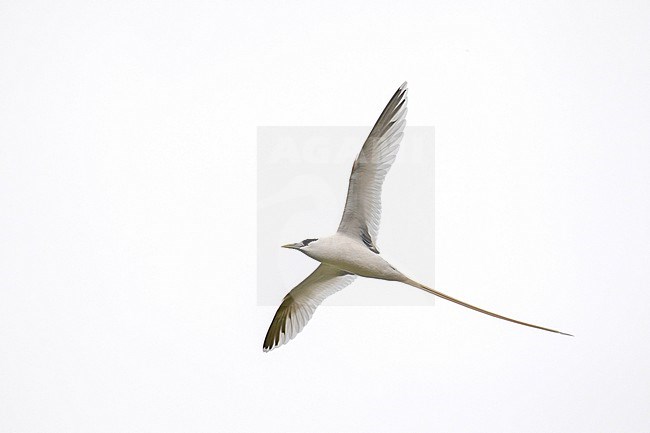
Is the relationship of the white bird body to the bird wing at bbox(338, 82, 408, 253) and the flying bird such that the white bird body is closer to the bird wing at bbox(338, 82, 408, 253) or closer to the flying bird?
the flying bird

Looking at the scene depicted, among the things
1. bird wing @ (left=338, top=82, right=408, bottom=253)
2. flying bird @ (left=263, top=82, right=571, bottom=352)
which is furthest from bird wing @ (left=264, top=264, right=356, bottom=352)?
bird wing @ (left=338, top=82, right=408, bottom=253)

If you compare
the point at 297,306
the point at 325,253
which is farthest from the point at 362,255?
the point at 297,306

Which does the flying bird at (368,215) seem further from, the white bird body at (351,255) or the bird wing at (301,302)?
the bird wing at (301,302)

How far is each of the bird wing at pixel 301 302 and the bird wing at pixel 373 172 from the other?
943mm

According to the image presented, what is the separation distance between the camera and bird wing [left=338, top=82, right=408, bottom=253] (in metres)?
6.17

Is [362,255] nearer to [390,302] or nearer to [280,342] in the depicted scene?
[280,342]

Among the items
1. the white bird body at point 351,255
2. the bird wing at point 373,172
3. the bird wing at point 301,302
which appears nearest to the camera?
the bird wing at point 373,172

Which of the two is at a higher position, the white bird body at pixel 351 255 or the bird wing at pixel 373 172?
the bird wing at pixel 373 172

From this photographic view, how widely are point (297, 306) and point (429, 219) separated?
2913 mm

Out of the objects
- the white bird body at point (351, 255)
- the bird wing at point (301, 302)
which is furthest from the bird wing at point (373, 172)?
the bird wing at point (301, 302)

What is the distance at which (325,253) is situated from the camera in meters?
6.45

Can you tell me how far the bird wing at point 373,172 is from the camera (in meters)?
6.17

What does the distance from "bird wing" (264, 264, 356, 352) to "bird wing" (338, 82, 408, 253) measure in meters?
0.94

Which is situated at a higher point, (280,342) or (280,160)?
(280,160)
